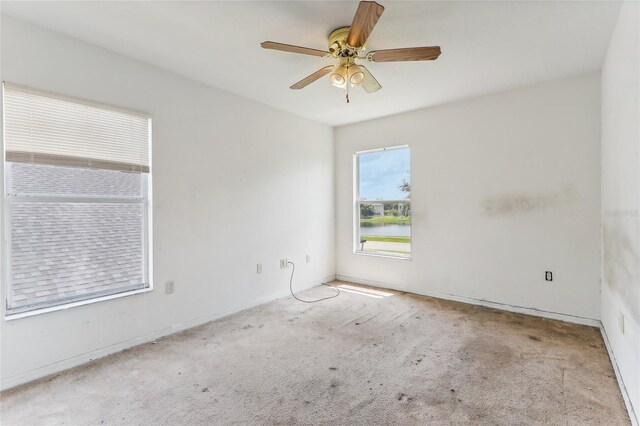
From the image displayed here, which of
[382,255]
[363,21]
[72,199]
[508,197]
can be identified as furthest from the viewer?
[382,255]

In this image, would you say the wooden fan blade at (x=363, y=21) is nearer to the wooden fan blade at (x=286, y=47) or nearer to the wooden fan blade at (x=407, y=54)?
the wooden fan blade at (x=407, y=54)

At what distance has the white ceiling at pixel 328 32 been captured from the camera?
200 centimetres

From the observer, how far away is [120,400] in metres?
1.92

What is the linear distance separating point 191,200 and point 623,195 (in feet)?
11.2

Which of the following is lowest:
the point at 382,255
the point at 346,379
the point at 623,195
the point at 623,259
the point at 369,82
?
Result: the point at 346,379

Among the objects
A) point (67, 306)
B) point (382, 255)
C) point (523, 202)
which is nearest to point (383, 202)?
point (382, 255)

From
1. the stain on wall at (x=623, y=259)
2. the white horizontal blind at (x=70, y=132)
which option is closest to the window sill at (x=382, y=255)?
the stain on wall at (x=623, y=259)

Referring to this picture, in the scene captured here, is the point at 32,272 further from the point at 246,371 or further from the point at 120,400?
the point at 246,371

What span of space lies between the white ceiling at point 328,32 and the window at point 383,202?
1305 millimetres

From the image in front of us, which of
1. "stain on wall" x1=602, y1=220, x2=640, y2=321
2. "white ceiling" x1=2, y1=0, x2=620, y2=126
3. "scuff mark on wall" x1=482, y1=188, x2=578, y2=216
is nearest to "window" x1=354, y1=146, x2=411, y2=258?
"scuff mark on wall" x1=482, y1=188, x2=578, y2=216

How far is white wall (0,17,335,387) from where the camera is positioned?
2.19 meters

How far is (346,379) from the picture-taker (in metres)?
2.15

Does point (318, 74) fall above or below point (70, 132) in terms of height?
above

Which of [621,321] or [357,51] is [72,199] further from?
[621,321]
